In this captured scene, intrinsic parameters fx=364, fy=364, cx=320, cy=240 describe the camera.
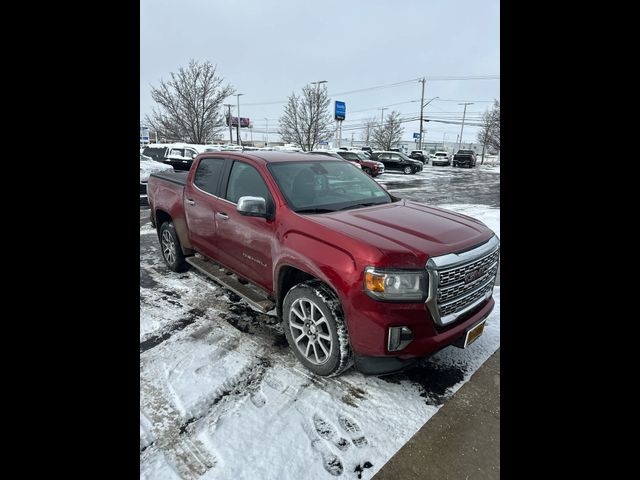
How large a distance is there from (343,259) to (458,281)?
2.68ft

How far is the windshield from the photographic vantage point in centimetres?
323

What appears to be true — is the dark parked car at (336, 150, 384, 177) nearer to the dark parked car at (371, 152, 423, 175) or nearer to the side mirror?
the dark parked car at (371, 152, 423, 175)

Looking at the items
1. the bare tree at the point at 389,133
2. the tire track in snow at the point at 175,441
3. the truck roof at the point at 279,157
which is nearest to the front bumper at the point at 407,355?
the tire track in snow at the point at 175,441

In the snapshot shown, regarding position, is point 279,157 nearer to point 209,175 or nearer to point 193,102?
point 209,175

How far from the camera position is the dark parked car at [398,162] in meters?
29.0

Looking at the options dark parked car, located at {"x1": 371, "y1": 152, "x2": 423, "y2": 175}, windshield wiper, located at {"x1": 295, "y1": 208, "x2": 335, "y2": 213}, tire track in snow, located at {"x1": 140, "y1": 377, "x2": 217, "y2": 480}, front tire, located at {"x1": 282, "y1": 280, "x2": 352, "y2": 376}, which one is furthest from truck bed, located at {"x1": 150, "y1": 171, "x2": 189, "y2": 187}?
dark parked car, located at {"x1": 371, "y1": 152, "x2": 423, "y2": 175}

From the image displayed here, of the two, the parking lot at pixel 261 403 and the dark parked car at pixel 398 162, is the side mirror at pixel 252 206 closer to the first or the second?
the parking lot at pixel 261 403
